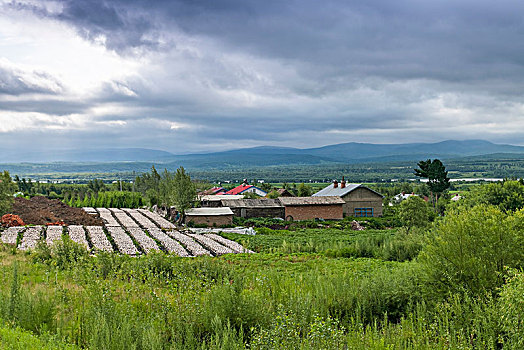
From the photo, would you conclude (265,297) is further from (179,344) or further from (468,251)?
(468,251)

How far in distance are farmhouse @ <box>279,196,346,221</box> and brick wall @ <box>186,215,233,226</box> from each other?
8.02m

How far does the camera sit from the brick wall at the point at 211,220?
1517 inches

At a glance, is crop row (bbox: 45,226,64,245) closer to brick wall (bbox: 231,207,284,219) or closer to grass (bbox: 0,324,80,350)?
grass (bbox: 0,324,80,350)

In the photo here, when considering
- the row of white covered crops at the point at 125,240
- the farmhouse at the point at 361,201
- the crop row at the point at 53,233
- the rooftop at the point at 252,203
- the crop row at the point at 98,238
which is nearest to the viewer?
the row of white covered crops at the point at 125,240

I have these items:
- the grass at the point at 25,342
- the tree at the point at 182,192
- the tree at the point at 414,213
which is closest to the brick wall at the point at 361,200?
the tree at the point at 414,213

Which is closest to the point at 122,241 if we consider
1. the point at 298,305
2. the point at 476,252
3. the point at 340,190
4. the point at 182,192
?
the point at 182,192

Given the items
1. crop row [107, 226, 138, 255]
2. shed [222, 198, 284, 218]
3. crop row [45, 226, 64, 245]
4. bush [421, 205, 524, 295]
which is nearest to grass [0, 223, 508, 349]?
bush [421, 205, 524, 295]

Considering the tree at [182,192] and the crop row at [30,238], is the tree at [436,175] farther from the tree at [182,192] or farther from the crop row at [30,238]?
the crop row at [30,238]

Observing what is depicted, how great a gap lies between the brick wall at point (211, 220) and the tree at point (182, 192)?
117 centimetres

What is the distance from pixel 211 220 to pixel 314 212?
12.3 metres

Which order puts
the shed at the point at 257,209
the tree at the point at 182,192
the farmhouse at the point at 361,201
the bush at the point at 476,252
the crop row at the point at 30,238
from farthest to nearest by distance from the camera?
the farmhouse at the point at 361,201 → the shed at the point at 257,209 → the tree at the point at 182,192 → the crop row at the point at 30,238 → the bush at the point at 476,252

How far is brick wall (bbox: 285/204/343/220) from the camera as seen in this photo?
44.9 m

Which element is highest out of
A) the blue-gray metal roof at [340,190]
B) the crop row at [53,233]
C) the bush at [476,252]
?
the bush at [476,252]

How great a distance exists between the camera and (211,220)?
128ft
